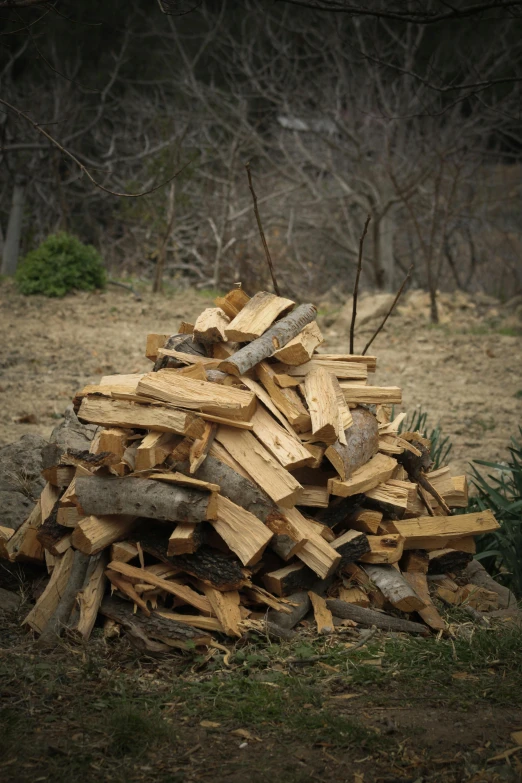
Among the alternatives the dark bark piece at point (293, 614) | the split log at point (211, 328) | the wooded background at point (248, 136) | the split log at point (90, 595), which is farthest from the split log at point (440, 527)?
the wooded background at point (248, 136)

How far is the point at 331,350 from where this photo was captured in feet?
32.9

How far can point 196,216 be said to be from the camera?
1567 cm

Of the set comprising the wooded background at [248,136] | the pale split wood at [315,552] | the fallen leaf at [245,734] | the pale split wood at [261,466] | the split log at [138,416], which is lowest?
the fallen leaf at [245,734]

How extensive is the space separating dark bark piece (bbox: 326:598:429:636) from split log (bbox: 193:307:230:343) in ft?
4.75

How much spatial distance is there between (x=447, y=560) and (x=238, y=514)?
1269 mm

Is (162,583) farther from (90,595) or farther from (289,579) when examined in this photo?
(289,579)

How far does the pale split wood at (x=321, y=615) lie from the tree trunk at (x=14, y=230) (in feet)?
39.6

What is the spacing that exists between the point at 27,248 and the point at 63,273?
4.46 meters

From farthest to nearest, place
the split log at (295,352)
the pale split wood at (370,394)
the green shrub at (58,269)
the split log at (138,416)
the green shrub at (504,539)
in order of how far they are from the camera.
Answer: the green shrub at (58,269)
the green shrub at (504,539)
the pale split wood at (370,394)
the split log at (295,352)
the split log at (138,416)

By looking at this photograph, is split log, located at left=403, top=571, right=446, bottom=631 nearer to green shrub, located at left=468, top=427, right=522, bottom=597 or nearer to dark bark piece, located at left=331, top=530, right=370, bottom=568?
dark bark piece, located at left=331, top=530, right=370, bottom=568

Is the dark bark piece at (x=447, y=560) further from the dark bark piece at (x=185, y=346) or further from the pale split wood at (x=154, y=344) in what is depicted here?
the pale split wood at (x=154, y=344)

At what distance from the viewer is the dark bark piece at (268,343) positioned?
356cm

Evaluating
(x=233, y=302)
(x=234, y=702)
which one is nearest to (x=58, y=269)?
(x=233, y=302)

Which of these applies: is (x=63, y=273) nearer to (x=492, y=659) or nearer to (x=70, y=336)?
(x=70, y=336)
